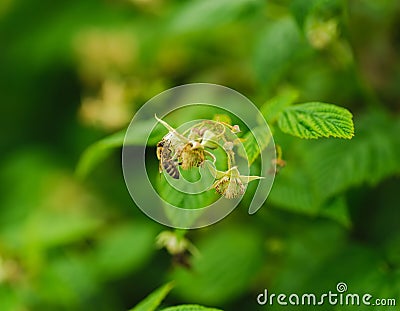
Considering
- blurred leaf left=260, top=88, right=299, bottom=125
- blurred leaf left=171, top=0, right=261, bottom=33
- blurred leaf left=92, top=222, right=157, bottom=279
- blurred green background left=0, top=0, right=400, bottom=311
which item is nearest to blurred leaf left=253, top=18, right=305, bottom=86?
blurred green background left=0, top=0, right=400, bottom=311

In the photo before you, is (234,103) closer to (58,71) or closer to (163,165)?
(163,165)

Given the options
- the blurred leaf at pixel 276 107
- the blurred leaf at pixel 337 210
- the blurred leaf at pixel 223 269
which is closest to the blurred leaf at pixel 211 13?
the blurred leaf at pixel 276 107

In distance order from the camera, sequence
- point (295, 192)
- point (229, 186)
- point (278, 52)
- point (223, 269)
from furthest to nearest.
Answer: point (223, 269)
point (278, 52)
point (295, 192)
point (229, 186)

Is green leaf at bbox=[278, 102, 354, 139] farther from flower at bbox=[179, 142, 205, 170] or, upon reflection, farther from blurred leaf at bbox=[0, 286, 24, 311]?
blurred leaf at bbox=[0, 286, 24, 311]

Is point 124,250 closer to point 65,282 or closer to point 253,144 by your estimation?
point 65,282

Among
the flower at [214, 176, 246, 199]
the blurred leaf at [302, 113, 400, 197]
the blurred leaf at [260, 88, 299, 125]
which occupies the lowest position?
the flower at [214, 176, 246, 199]

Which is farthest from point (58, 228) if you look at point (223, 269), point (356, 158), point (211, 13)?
point (356, 158)
